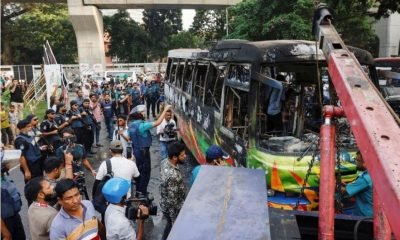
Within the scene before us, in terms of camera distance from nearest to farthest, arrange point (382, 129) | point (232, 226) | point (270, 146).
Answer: point (382, 129)
point (232, 226)
point (270, 146)

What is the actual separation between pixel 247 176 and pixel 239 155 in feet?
8.50

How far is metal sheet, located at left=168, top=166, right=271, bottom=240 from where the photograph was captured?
6.39 feet

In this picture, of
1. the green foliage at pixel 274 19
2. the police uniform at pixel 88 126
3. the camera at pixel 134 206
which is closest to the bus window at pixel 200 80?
the police uniform at pixel 88 126

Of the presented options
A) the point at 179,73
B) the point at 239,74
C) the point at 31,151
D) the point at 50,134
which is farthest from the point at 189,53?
the point at 31,151

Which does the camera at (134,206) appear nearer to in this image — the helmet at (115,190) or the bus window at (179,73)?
the helmet at (115,190)

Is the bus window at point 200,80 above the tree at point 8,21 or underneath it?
underneath

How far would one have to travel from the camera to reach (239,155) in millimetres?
5121

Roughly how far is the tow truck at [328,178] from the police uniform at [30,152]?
13.0ft

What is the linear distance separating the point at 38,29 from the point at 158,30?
→ 13711 mm

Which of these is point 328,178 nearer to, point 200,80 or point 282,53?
point 282,53

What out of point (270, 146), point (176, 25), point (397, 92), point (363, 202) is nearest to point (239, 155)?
point (270, 146)

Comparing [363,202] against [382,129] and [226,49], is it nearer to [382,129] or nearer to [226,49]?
[382,129]

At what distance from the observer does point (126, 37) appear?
4466cm

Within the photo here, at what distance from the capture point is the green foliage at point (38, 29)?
37.8 metres
